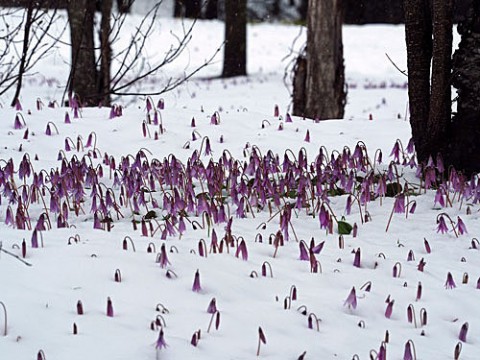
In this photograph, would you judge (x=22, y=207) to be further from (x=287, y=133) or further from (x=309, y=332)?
(x=287, y=133)

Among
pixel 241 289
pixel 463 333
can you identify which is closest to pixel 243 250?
pixel 241 289

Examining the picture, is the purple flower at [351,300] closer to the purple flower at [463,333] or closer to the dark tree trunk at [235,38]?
the purple flower at [463,333]

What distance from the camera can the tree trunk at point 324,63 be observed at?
1138cm

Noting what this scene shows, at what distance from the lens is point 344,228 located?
5203 mm

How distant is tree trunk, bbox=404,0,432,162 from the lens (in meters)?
6.49

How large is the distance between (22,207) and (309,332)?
2.48m

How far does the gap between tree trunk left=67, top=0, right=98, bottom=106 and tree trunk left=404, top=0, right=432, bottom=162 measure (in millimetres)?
5838

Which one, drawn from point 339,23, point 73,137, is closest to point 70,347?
point 73,137

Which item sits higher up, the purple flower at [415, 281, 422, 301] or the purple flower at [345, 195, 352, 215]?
the purple flower at [345, 195, 352, 215]

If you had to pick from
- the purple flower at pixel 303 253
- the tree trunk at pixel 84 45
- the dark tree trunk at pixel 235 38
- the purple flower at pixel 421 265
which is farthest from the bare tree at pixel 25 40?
the dark tree trunk at pixel 235 38

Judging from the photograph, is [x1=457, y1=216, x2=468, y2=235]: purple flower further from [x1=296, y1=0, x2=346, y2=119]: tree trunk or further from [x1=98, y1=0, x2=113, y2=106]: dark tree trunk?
[x1=98, y1=0, x2=113, y2=106]: dark tree trunk

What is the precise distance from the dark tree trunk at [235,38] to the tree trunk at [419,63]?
18.4m

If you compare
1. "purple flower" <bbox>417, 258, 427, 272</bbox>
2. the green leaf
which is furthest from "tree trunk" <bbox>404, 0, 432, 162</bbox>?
"purple flower" <bbox>417, 258, 427, 272</bbox>

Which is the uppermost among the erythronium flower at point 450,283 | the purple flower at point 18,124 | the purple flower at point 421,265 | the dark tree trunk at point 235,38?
the dark tree trunk at point 235,38
